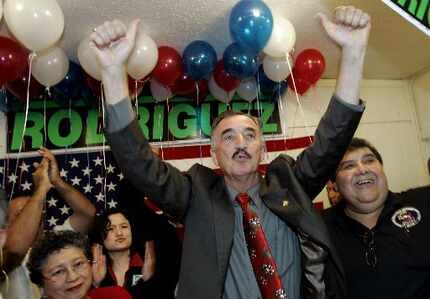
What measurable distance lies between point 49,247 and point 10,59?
1271mm

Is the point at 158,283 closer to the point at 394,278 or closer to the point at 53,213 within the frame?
the point at 394,278

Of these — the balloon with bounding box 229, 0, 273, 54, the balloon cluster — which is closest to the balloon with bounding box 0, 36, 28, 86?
the balloon cluster

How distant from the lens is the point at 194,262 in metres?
1.26

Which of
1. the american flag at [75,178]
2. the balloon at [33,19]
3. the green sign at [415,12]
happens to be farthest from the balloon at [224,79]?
the green sign at [415,12]

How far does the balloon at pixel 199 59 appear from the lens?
2803 mm

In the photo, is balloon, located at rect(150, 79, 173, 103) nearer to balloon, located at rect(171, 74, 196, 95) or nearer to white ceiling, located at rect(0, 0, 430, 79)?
balloon, located at rect(171, 74, 196, 95)

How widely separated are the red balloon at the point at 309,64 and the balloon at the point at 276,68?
0.15 metres

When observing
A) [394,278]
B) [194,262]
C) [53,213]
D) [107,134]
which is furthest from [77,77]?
[394,278]

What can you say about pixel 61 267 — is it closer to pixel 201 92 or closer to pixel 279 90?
pixel 201 92

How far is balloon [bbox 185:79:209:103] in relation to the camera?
3.17m

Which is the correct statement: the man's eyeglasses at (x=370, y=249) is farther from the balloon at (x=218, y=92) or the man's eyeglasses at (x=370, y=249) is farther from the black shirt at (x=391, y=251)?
the balloon at (x=218, y=92)

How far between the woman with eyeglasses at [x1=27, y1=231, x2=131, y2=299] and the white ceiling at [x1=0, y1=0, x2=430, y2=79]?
4.68 feet

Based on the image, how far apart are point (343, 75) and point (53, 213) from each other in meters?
2.48

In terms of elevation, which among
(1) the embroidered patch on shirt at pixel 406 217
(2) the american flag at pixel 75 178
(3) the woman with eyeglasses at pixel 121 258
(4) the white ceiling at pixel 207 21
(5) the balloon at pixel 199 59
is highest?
(4) the white ceiling at pixel 207 21
